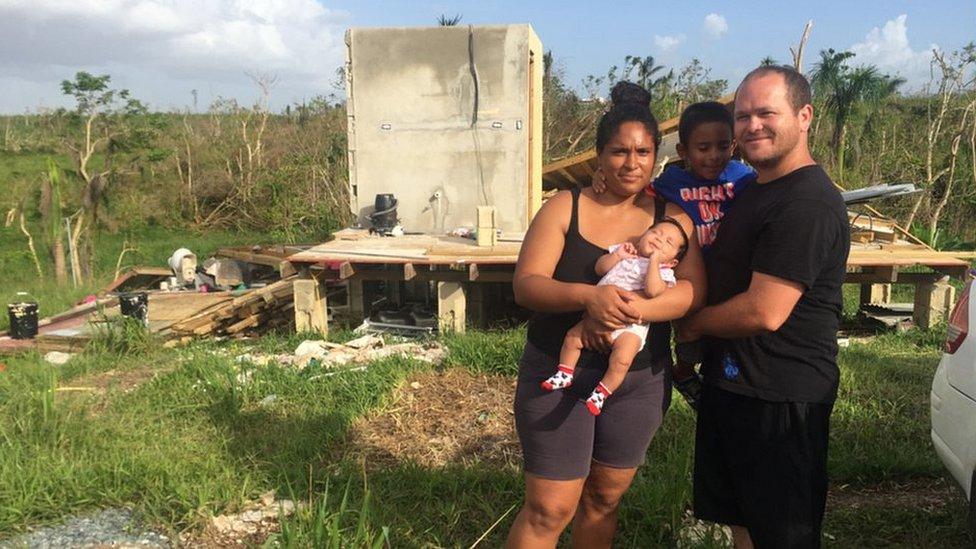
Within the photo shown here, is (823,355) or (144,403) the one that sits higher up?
(823,355)

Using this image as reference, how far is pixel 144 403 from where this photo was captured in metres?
4.76

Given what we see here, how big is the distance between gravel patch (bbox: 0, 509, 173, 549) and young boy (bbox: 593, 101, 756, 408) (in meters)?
2.48

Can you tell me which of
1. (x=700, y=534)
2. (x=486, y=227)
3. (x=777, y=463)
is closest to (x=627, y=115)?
(x=777, y=463)

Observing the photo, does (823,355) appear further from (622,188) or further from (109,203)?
(109,203)

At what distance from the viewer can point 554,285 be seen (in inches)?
82.9

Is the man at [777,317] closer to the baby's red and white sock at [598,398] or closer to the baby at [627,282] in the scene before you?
the baby at [627,282]

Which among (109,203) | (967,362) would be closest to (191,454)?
(967,362)

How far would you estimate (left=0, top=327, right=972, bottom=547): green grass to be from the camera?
325 cm

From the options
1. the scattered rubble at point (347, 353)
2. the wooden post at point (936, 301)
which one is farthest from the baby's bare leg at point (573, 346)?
the wooden post at point (936, 301)

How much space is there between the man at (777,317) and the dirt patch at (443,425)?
202 centimetres

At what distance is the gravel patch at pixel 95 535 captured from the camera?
10.1 feet

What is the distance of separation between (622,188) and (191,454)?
297 cm

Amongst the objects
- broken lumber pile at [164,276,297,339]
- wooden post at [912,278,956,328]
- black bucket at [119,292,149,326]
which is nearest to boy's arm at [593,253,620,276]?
broken lumber pile at [164,276,297,339]

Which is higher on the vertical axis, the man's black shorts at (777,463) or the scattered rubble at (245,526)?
the man's black shorts at (777,463)
